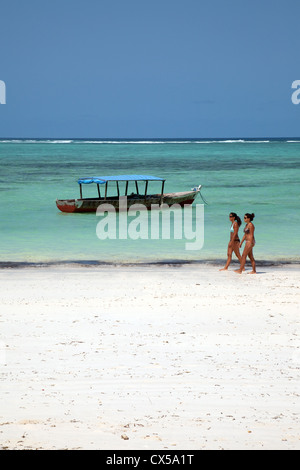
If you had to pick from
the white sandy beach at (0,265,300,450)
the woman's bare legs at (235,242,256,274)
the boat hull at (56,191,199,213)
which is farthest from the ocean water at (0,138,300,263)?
the white sandy beach at (0,265,300,450)

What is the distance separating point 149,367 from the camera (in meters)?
7.17

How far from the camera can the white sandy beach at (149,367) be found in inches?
215

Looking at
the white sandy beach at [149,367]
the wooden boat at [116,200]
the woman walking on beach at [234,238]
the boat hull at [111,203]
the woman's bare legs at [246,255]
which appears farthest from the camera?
the boat hull at [111,203]

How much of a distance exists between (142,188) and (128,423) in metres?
40.6

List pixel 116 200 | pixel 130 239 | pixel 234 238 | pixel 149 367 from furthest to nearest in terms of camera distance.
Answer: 1. pixel 116 200
2. pixel 130 239
3. pixel 234 238
4. pixel 149 367

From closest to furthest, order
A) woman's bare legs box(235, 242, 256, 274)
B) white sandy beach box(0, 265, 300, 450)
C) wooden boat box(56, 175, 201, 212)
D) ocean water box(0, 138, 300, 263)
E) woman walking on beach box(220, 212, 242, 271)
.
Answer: white sandy beach box(0, 265, 300, 450)
woman's bare legs box(235, 242, 256, 274)
woman walking on beach box(220, 212, 242, 271)
ocean water box(0, 138, 300, 263)
wooden boat box(56, 175, 201, 212)

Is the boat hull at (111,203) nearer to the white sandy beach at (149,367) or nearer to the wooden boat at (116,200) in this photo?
the wooden boat at (116,200)

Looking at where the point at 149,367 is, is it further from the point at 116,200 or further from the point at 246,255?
the point at 116,200

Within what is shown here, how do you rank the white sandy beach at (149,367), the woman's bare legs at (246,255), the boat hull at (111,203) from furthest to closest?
the boat hull at (111,203) → the woman's bare legs at (246,255) → the white sandy beach at (149,367)

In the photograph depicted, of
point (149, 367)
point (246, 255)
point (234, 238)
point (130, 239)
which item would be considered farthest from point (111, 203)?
point (149, 367)

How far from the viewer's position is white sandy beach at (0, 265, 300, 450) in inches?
215

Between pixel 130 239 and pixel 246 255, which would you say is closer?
pixel 246 255

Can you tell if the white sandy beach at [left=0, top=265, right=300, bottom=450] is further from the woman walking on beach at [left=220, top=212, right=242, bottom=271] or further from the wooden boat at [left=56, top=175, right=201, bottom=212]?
the wooden boat at [left=56, top=175, right=201, bottom=212]

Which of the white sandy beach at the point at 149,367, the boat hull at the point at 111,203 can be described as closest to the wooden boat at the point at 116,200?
the boat hull at the point at 111,203
